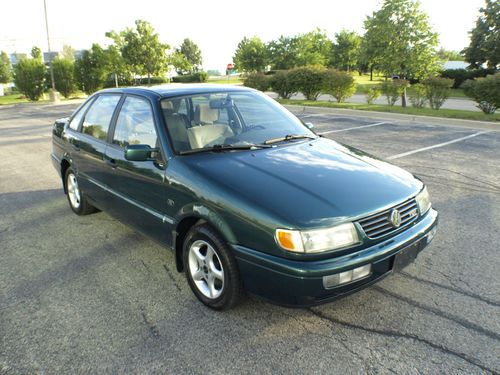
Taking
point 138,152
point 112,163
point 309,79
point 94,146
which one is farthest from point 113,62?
point 138,152

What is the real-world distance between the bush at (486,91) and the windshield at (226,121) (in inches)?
432

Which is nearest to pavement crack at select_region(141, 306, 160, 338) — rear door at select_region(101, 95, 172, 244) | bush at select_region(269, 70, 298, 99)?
rear door at select_region(101, 95, 172, 244)

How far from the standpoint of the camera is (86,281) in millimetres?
3334

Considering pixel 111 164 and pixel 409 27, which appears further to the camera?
pixel 409 27

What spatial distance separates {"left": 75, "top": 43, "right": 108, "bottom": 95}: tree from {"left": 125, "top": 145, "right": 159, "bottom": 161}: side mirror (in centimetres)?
3022

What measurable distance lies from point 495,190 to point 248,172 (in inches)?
173

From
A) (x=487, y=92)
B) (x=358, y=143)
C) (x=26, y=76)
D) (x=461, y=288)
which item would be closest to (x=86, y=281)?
(x=461, y=288)

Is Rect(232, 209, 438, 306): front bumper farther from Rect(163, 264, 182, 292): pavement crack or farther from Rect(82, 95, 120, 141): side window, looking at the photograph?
Rect(82, 95, 120, 141): side window

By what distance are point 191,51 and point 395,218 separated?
4308 inches

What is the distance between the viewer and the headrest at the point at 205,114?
350 centimetres

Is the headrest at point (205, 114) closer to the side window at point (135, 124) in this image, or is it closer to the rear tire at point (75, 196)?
the side window at point (135, 124)

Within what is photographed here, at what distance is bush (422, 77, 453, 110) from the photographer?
14102 mm

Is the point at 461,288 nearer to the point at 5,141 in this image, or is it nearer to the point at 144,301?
the point at 144,301

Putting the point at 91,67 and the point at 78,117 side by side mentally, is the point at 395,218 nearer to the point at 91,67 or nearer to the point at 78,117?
the point at 78,117
